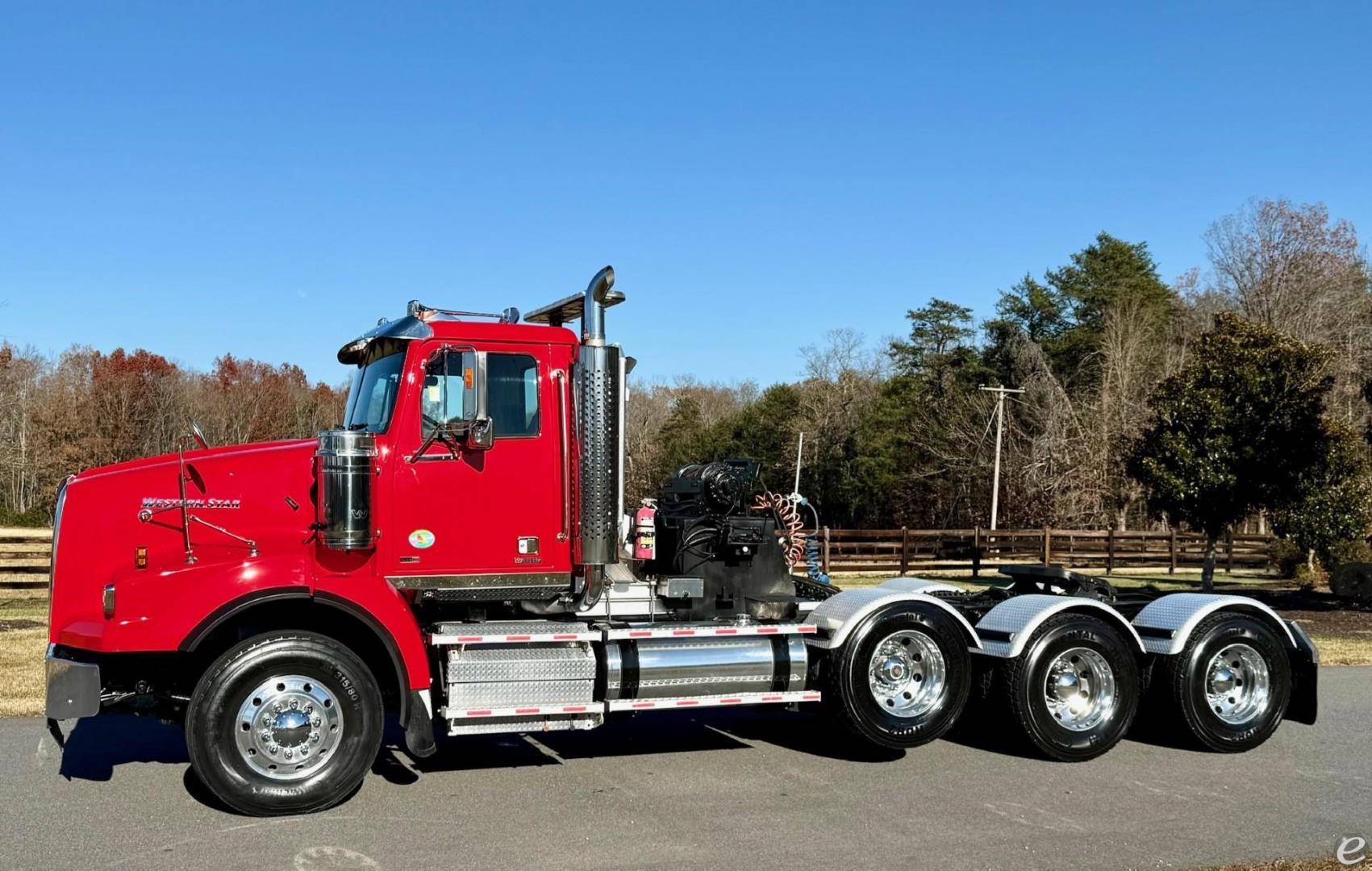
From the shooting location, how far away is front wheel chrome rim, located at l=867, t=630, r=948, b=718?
8.31m

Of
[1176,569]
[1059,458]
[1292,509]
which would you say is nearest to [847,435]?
[1059,458]

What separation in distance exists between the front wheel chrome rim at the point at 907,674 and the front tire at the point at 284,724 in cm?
343

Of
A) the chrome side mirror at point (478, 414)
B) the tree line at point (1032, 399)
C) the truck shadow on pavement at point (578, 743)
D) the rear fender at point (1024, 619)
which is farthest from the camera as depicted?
the tree line at point (1032, 399)

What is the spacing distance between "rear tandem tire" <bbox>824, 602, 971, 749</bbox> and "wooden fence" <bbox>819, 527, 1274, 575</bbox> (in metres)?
26.0

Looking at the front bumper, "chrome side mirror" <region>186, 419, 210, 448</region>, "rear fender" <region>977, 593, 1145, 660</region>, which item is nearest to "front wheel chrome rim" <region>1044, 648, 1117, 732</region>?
"rear fender" <region>977, 593, 1145, 660</region>

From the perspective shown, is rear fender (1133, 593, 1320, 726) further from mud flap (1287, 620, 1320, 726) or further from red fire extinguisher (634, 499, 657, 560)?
red fire extinguisher (634, 499, 657, 560)

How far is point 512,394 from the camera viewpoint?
7.80m

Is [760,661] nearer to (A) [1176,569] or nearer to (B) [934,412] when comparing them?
(A) [1176,569]

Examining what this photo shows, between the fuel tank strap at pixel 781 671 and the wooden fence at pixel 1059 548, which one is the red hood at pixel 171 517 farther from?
the wooden fence at pixel 1059 548

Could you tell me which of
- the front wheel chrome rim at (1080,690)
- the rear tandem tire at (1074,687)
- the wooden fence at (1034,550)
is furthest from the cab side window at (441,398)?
the wooden fence at (1034,550)

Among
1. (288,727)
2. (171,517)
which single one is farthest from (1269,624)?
(171,517)

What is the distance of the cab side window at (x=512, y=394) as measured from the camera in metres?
7.76

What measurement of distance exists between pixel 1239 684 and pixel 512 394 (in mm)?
5908

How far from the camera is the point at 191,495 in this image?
24.0 ft
